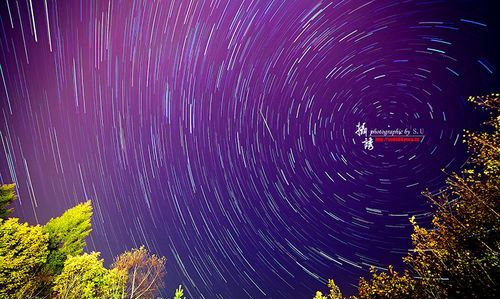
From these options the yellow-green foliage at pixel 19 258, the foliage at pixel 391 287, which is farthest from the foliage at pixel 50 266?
the foliage at pixel 391 287

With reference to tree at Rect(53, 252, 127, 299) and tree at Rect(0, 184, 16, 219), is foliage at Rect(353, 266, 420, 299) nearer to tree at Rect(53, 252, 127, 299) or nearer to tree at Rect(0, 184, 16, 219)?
tree at Rect(53, 252, 127, 299)

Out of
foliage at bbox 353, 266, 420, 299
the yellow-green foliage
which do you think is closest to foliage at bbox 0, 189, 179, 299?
the yellow-green foliage

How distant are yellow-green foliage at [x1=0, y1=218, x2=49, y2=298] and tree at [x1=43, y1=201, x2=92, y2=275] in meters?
1.17

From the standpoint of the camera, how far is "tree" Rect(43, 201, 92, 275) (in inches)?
486

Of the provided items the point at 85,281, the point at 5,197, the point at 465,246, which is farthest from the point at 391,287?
the point at 5,197

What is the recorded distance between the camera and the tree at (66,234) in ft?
40.5

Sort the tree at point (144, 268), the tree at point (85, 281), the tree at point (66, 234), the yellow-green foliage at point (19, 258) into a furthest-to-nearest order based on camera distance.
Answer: the tree at point (144, 268), the tree at point (66, 234), the tree at point (85, 281), the yellow-green foliage at point (19, 258)

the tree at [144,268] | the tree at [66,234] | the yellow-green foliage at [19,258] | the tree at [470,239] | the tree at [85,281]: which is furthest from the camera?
the tree at [144,268]

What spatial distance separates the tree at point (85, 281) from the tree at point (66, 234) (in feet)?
8.40

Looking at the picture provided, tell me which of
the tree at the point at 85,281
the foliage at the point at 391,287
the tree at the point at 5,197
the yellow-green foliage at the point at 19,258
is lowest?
the foliage at the point at 391,287

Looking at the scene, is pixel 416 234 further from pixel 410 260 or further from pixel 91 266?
pixel 91 266

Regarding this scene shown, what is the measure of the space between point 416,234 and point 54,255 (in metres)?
19.5

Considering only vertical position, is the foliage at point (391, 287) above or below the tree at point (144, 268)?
below

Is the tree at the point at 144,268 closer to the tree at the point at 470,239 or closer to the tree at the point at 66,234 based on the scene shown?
the tree at the point at 66,234
